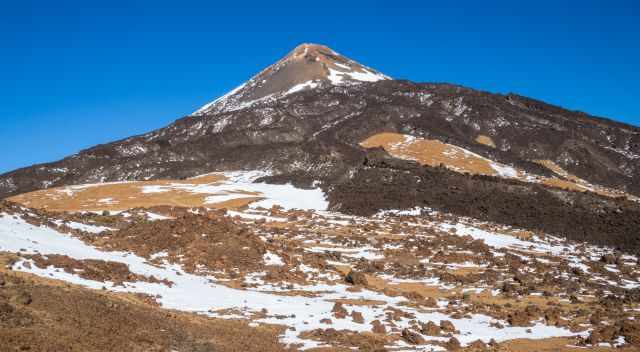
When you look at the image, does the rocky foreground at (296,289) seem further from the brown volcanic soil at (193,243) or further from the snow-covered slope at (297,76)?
the snow-covered slope at (297,76)

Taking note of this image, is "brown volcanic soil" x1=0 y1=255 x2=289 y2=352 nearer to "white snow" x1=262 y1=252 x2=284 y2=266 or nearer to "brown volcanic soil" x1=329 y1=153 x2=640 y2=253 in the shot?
"white snow" x1=262 y1=252 x2=284 y2=266

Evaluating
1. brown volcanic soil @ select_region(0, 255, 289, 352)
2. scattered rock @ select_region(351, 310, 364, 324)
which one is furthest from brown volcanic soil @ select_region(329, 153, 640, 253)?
brown volcanic soil @ select_region(0, 255, 289, 352)

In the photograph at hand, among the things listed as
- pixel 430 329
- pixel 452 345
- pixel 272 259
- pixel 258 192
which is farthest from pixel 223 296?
pixel 258 192

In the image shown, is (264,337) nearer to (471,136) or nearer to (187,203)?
(187,203)

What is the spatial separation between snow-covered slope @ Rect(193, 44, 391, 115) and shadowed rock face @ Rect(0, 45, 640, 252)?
16.1 ft

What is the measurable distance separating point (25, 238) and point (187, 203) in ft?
120

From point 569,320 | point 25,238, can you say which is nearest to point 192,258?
point 25,238

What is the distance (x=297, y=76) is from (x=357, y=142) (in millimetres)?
58634

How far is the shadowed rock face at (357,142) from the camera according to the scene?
228 feet

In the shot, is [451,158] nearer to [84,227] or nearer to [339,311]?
[84,227]

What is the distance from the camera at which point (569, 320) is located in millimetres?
20891

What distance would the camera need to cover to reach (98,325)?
14.3 m

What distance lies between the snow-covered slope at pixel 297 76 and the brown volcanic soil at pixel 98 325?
11766cm

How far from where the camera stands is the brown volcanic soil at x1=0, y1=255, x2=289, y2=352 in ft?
41.8
